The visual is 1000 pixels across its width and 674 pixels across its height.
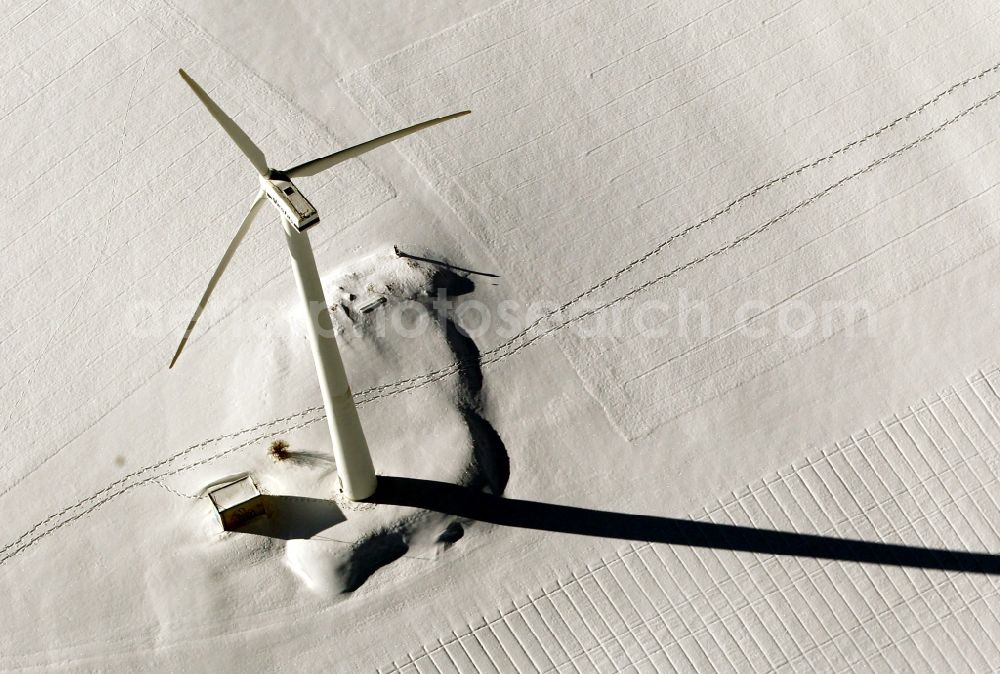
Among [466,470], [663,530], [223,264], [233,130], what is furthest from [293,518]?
[233,130]

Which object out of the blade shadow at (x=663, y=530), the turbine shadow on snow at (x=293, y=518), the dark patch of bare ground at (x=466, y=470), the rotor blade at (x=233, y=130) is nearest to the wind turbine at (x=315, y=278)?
the rotor blade at (x=233, y=130)

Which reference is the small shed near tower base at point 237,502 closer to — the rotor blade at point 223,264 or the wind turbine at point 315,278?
the wind turbine at point 315,278

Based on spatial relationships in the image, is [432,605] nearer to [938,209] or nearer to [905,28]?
[938,209]

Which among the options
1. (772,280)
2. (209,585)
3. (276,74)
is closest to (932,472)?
(772,280)

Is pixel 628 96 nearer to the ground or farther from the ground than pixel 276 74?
nearer to the ground

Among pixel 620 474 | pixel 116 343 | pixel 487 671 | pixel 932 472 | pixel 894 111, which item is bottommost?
pixel 932 472

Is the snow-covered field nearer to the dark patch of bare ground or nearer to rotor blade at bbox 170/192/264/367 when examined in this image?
the dark patch of bare ground

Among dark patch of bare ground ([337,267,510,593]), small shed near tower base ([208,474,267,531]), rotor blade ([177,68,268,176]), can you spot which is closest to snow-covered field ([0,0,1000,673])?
dark patch of bare ground ([337,267,510,593])
